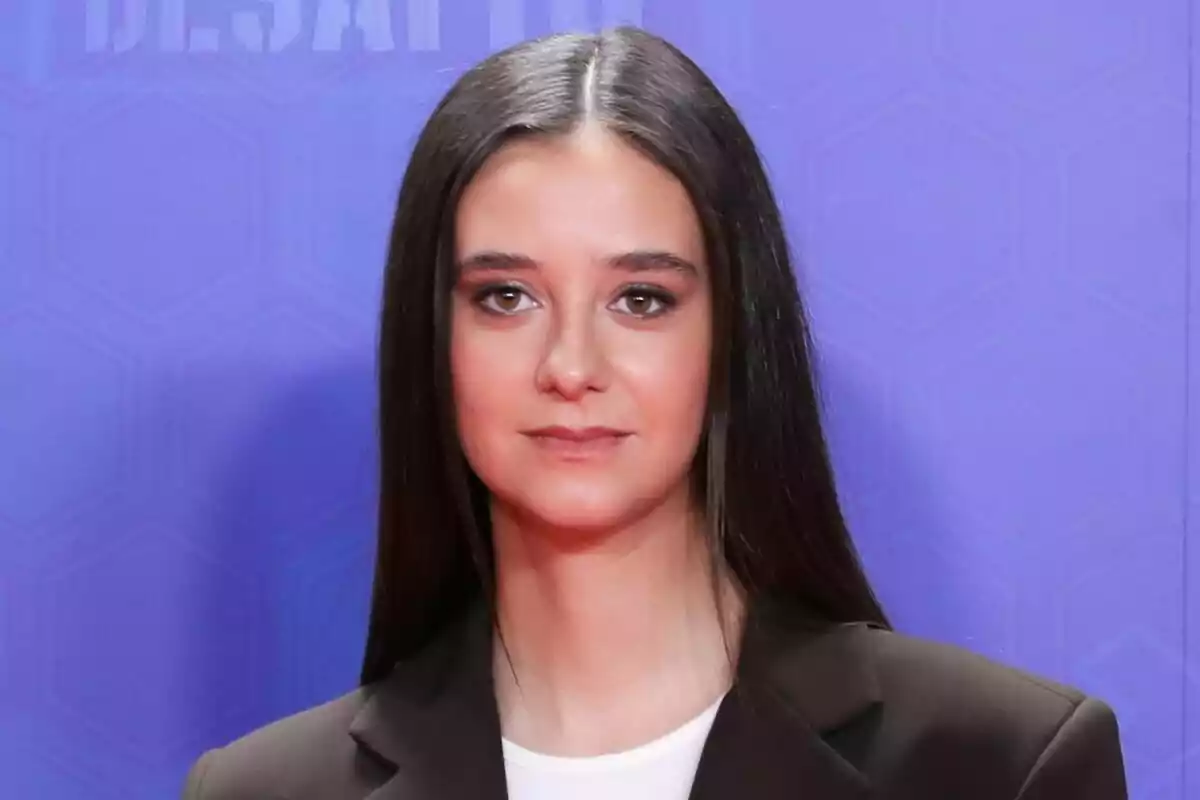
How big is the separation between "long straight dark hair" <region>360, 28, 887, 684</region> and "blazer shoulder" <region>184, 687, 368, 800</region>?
0.18 m

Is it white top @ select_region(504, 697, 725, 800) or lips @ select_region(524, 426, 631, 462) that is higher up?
lips @ select_region(524, 426, 631, 462)

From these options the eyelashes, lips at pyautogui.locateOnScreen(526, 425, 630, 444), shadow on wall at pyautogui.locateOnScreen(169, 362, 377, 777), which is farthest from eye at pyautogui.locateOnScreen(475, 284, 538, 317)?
shadow on wall at pyautogui.locateOnScreen(169, 362, 377, 777)

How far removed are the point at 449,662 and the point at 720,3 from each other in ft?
2.42

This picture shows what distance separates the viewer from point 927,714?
46.8 inches

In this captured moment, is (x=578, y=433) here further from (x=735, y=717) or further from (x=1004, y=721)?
(x=1004, y=721)

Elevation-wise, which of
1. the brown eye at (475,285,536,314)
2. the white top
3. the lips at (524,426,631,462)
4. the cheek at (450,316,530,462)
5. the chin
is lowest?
the white top

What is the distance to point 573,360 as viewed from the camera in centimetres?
112

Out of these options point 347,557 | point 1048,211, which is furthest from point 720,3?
point 347,557

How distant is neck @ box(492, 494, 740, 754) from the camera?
124 cm

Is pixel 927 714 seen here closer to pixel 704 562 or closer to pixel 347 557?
pixel 704 562

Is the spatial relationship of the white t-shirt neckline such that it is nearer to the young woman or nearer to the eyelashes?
the young woman

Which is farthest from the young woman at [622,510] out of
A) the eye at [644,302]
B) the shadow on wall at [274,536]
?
the shadow on wall at [274,536]

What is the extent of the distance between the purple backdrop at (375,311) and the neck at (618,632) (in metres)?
0.35

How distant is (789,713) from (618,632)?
168 millimetres
